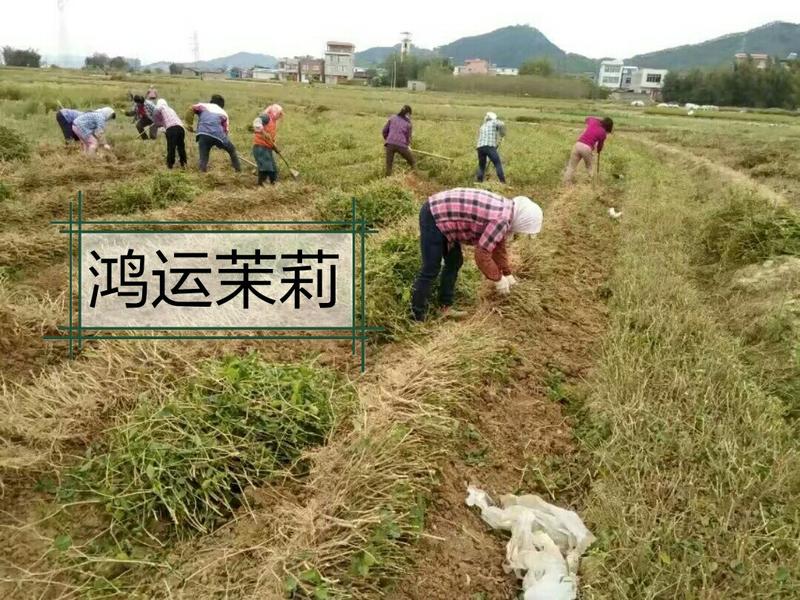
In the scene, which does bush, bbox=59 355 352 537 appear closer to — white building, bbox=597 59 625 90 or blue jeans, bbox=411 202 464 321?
blue jeans, bbox=411 202 464 321

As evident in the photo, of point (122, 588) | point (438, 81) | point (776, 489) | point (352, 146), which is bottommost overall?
point (122, 588)

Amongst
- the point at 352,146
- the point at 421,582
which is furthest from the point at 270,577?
the point at 352,146

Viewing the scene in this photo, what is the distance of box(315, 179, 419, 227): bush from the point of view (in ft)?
27.0

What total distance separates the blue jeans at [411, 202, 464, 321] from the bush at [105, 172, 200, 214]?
5.41 m

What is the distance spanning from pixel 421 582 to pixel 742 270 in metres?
5.74

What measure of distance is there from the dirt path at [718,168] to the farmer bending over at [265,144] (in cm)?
821

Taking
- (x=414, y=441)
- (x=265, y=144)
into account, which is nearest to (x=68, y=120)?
(x=265, y=144)

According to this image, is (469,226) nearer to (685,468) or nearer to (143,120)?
(685,468)

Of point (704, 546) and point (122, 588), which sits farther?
point (704, 546)

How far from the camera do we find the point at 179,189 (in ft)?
29.2

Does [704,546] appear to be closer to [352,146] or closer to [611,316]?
[611,316]

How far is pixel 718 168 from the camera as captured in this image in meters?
14.0

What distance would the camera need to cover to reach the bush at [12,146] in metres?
10.4

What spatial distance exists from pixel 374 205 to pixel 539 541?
6.23 m
